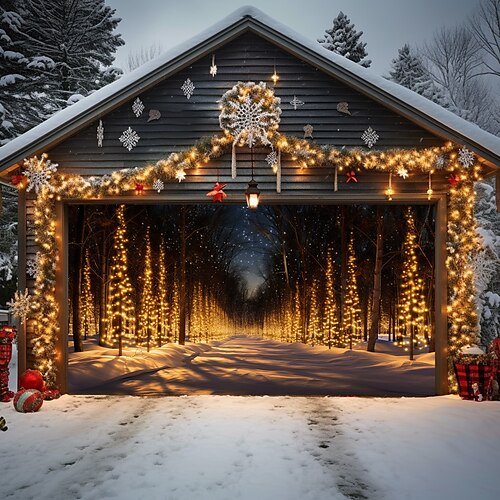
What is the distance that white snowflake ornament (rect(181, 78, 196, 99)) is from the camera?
9.43 m

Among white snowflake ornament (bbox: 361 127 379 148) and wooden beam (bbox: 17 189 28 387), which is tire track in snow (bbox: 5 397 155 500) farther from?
white snowflake ornament (bbox: 361 127 379 148)

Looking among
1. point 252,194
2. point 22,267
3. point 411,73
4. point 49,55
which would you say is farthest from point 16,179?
point 411,73

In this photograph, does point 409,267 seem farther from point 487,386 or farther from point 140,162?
point 140,162

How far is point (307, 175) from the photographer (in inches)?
369

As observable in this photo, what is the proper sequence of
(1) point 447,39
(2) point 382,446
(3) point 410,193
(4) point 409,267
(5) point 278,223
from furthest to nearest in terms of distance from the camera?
(5) point 278,223, (1) point 447,39, (4) point 409,267, (3) point 410,193, (2) point 382,446

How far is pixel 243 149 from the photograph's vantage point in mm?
9391

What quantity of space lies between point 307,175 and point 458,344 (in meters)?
3.85

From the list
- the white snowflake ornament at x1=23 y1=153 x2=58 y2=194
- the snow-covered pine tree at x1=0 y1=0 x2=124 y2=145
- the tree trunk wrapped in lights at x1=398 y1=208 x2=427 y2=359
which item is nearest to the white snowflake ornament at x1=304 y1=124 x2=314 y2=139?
the white snowflake ornament at x1=23 y1=153 x2=58 y2=194

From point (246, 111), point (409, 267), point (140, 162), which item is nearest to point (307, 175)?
point (246, 111)

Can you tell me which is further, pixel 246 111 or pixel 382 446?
pixel 246 111

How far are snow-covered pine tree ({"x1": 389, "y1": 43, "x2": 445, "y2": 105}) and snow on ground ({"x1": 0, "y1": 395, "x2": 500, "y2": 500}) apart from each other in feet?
54.3

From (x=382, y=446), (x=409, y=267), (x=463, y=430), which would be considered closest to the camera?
(x=382, y=446)

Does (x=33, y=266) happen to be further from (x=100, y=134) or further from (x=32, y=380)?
(x=100, y=134)

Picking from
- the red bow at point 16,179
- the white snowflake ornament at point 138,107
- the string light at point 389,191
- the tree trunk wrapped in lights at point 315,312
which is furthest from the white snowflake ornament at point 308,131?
the tree trunk wrapped in lights at point 315,312
